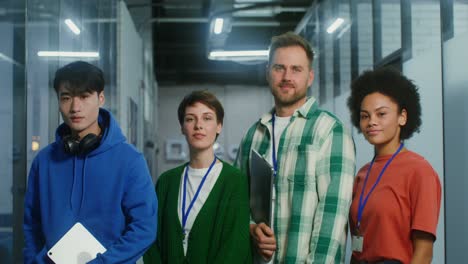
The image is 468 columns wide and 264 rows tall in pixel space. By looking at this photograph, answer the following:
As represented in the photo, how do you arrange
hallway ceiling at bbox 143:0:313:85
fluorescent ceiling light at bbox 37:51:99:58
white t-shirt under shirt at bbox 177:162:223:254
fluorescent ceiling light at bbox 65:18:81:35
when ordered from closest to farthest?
white t-shirt under shirt at bbox 177:162:223:254
fluorescent ceiling light at bbox 37:51:99:58
fluorescent ceiling light at bbox 65:18:81:35
hallway ceiling at bbox 143:0:313:85

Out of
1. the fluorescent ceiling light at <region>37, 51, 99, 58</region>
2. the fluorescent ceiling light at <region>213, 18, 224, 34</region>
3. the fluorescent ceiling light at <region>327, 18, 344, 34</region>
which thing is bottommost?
the fluorescent ceiling light at <region>37, 51, 99, 58</region>

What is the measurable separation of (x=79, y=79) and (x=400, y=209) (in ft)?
3.34

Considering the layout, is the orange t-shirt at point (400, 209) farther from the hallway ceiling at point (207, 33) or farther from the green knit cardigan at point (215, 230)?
the hallway ceiling at point (207, 33)

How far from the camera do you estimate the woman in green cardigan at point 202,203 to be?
175 cm

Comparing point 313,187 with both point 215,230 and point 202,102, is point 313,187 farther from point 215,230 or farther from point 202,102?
point 202,102

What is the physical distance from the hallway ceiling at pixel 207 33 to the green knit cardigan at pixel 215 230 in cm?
191

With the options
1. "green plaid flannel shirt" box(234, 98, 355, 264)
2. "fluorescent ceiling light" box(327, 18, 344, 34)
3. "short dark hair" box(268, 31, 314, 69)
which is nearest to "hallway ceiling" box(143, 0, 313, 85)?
"fluorescent ceiling light" box(327, 18, 344, 34)

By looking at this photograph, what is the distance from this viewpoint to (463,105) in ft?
8.36

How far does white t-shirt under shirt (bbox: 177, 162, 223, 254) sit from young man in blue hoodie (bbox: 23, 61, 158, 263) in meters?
0.15

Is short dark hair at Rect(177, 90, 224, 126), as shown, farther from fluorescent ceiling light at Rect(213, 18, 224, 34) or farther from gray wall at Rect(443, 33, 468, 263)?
fluorescent ceiling light at Rect(213, 18, 224, 34)

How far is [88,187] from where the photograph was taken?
1647 millimetres

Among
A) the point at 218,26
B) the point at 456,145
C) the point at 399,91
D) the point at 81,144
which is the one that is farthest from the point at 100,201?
the point at 218,26

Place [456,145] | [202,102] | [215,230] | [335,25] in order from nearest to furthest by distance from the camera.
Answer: [215,230]
[202,102]
[456,145]
[335,25]

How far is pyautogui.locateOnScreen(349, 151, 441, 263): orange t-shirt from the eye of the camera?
156 centimetres
